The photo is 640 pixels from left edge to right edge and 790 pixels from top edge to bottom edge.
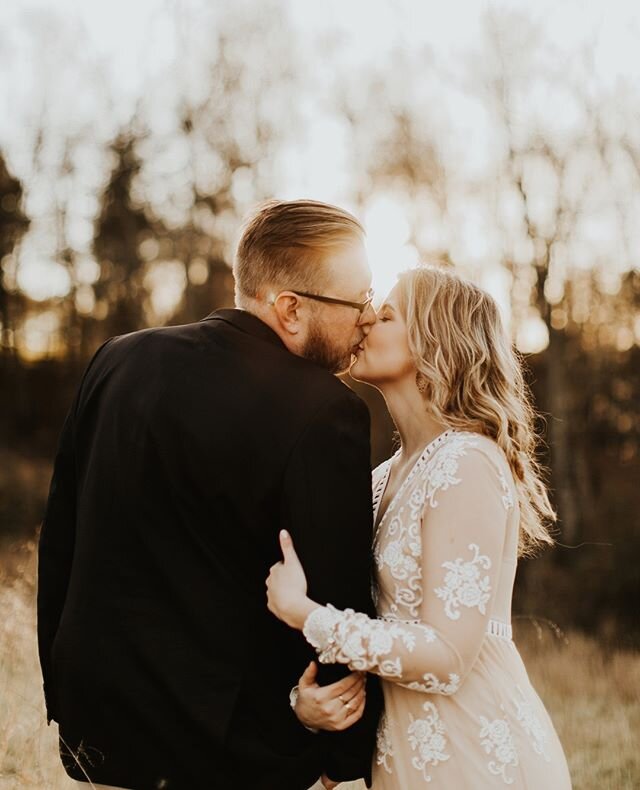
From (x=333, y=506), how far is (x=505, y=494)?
0.52 meters

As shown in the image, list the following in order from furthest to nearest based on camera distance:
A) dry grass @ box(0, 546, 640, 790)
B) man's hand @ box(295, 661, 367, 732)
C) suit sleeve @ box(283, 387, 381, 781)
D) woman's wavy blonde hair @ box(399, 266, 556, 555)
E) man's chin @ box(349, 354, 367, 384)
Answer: dry grass @ box(0, 546, 640, 790)
man's chin @ box(349, 354, 367, 384)
woman's wavy blonde hair @ box(399, 266, 556, 555)
man's hand @ box(295, 661, 367, 732)
suit sleeve @ box(283, 387, 381, 781)

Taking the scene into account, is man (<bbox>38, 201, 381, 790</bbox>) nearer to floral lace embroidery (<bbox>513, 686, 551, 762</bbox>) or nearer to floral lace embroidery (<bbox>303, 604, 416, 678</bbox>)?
floral lace embroidery (<bbox>303, 604, 416, 678</bbox>)

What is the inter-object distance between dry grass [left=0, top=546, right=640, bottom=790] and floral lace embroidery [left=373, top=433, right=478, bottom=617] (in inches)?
63.8

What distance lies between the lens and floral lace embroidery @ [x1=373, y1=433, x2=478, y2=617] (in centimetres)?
248

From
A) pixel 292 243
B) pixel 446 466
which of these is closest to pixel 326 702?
pixel 446 466

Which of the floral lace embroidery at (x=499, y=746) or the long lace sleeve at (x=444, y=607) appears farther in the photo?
the floral lace embroidery at (x=499, y=746)

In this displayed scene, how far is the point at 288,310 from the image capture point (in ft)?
8.47

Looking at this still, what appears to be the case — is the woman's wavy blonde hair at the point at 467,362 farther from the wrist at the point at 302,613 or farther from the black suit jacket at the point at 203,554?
the wrist at the point at 302,613

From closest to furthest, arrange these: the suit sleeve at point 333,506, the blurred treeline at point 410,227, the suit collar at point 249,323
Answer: the suit sleeve at point 333,506 → the suit collar at point 249,323 → the blurred treeline at point 410,227

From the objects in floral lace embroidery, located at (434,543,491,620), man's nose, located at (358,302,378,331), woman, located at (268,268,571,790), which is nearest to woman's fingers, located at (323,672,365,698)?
woman, located at (268,268,571,790)

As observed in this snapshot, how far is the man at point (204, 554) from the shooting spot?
7.35 ft

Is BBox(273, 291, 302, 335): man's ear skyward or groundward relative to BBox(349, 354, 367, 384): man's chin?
skyward

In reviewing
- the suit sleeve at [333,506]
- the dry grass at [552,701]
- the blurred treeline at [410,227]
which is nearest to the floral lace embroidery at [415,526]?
the suit sleeve at [333,506]

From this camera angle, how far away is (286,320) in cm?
258
